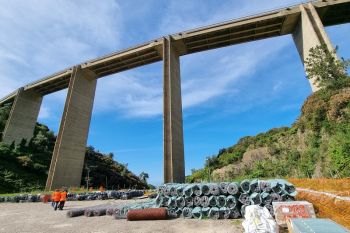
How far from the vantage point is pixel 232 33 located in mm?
27906

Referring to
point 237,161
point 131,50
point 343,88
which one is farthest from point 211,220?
point 237,161

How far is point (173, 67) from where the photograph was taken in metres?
27.3

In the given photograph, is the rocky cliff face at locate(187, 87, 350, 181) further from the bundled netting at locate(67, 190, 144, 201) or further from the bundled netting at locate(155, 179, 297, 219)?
the bundled netting at locate(67, 190, 144, 201)

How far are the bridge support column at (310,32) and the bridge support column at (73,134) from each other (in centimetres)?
2808

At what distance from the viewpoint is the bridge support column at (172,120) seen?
23328 mm

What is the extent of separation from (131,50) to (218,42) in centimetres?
1093

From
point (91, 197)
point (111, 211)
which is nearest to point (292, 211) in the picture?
point (111, 211)

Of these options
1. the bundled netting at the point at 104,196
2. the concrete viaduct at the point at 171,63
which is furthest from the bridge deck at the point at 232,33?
the bundled netting at the point at 104,196

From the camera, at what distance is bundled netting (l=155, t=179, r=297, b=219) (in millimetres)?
8586

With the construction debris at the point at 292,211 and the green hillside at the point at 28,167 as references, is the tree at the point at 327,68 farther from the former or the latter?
the green hillside at the point at 28,167

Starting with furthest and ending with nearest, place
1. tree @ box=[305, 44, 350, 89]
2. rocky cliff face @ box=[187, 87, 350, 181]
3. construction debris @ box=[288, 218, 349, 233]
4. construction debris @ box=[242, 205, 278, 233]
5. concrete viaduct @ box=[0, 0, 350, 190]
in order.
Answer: concrete viaduct @ box=[0, 0, 350, 190], tree @ box=[305, 44, 350, 89], rocky cliff face @ box=[187, 87, 350, 181], construction debris @ box=[242, 205, 278, 233], construction debris @ box=[288, 218, 349, 233]

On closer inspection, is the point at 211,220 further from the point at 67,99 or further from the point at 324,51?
the point at 67,99

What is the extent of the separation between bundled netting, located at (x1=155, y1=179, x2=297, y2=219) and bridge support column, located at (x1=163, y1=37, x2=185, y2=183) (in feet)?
41.8

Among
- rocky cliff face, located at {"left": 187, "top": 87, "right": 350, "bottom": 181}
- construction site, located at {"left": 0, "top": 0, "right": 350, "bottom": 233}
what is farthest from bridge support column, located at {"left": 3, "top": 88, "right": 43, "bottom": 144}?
rocky cliff face, located at {"left": 187, "top": 87, "right": 350, "bottom": 181}
